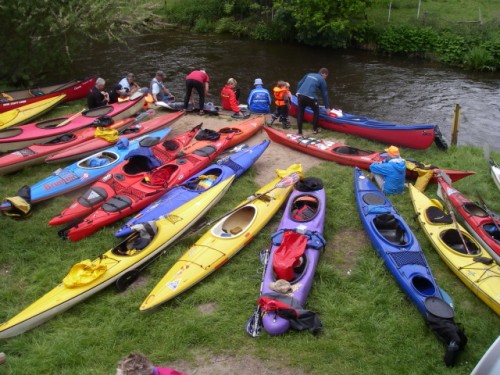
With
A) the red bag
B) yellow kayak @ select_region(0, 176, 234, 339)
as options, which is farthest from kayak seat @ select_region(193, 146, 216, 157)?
the red bag

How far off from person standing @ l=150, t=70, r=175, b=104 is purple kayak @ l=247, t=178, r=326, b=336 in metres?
6.19

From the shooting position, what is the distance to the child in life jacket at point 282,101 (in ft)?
34.7

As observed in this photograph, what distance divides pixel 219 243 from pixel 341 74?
12071mm

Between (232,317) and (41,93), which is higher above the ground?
(41,93)

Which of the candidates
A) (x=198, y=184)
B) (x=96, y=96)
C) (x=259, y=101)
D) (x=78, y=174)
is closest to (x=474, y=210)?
(x=198, y=184)

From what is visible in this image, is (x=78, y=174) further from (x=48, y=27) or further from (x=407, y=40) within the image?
(x=407, y=40)

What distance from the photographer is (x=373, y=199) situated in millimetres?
7188

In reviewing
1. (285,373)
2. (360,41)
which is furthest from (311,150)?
(360,41)

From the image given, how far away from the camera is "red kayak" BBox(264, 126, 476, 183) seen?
26.7 feet

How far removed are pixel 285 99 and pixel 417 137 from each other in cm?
313

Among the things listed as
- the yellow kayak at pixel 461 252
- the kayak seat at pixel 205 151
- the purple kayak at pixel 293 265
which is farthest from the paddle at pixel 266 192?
the yellow kayak at pixel 461 252

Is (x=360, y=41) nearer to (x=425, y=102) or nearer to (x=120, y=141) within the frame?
(x=425, y=102)

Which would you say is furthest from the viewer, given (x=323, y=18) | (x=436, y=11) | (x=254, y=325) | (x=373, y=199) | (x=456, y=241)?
(x=436, y=11)

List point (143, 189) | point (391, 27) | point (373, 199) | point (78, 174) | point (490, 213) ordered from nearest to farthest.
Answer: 1. point (490, 213)
2. point (373, 199)
3. point (143, 189)
4. point (78, 174)
5. point (391, 27)
